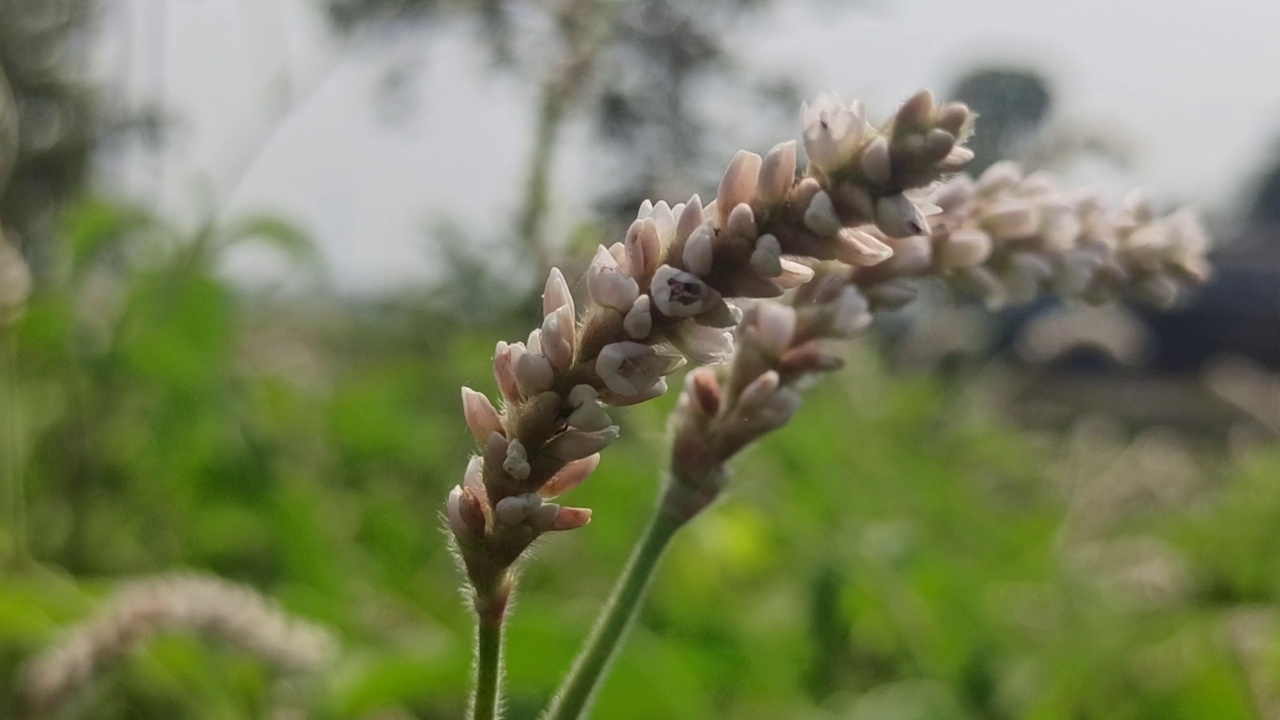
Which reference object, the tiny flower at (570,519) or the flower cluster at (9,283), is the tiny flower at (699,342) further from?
the flower cluster at (9,283)

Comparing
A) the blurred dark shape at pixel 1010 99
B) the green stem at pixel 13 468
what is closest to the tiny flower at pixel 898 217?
the blurred dark shape at pixel 1010 99

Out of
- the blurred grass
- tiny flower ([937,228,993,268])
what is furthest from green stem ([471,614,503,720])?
the blurred grass

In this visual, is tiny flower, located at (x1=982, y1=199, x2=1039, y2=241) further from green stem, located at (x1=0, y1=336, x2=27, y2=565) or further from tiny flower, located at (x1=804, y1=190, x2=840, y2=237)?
green stem, located at (x1=0, y1=336, x2=27, y2=565)

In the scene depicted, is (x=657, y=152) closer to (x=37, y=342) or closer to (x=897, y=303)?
(x=37, y=342)

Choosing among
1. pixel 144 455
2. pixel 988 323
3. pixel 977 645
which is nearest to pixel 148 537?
pixel 144 455

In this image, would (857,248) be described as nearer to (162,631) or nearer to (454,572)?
(162,631)

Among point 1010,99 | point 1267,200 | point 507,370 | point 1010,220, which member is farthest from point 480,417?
point 1267,200
